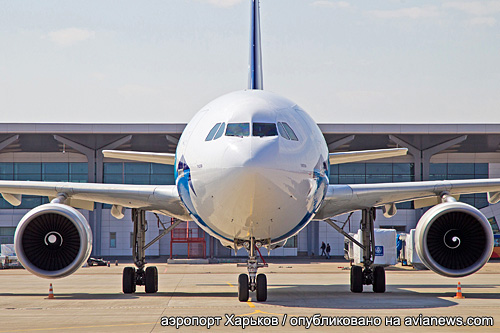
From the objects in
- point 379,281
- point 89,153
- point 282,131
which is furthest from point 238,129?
point 89,153

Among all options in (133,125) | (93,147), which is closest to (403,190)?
(133,125)

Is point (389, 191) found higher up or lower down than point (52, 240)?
higher up

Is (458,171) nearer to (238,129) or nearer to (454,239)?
(454,239)

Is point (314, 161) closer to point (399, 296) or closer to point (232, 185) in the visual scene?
point (232, 185)

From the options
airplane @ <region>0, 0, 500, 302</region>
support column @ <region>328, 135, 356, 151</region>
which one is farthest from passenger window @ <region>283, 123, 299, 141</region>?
support column @ <region>328, 135, 356, 151</region>

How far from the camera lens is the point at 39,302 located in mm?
15625

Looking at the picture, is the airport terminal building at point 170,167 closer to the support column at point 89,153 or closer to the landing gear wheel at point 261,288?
the support column at point 89,153

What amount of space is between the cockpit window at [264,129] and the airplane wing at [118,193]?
4090mm

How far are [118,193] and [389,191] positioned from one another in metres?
6.53

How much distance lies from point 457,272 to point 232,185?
5.56m

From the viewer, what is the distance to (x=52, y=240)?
1546 cm

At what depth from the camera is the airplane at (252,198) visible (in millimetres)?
12391

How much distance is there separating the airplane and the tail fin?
272mm

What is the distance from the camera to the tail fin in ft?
64.0
